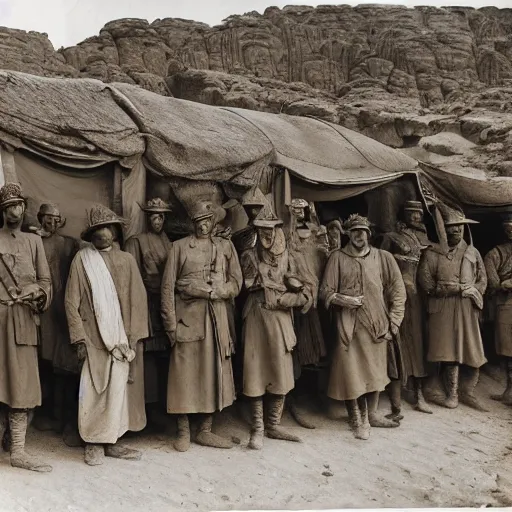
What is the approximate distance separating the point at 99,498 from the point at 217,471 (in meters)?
1.08

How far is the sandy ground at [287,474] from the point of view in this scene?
588 cm

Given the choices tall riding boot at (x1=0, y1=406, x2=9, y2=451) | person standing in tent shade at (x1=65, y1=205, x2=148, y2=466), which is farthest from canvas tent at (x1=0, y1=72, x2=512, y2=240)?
tall riding boot at (x1=0, y1=406, x2=9, y2=451)

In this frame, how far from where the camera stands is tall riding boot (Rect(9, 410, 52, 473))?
598 cm

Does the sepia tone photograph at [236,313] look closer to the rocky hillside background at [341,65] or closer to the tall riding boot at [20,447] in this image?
Answer: the tall riding boot at [20,447]

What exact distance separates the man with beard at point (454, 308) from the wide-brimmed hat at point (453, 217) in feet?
0.09

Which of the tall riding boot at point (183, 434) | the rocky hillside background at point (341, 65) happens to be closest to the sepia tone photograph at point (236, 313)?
the tall riding boot at point (183, 434)

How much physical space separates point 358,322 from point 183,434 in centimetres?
202

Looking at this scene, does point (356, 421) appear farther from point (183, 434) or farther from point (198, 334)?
point (198, 334)

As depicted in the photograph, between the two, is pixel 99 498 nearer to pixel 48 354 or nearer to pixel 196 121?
pixel 48 354

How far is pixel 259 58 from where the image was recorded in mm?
12977

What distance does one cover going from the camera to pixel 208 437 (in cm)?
695

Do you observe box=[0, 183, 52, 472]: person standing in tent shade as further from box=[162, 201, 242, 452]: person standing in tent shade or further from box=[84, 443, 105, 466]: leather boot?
box=[162, 201, 242, 452]: person standing in tent shade

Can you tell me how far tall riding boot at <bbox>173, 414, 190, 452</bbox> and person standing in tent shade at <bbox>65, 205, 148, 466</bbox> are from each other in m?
0.38

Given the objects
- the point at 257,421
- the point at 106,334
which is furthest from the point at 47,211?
the point at 257,421
